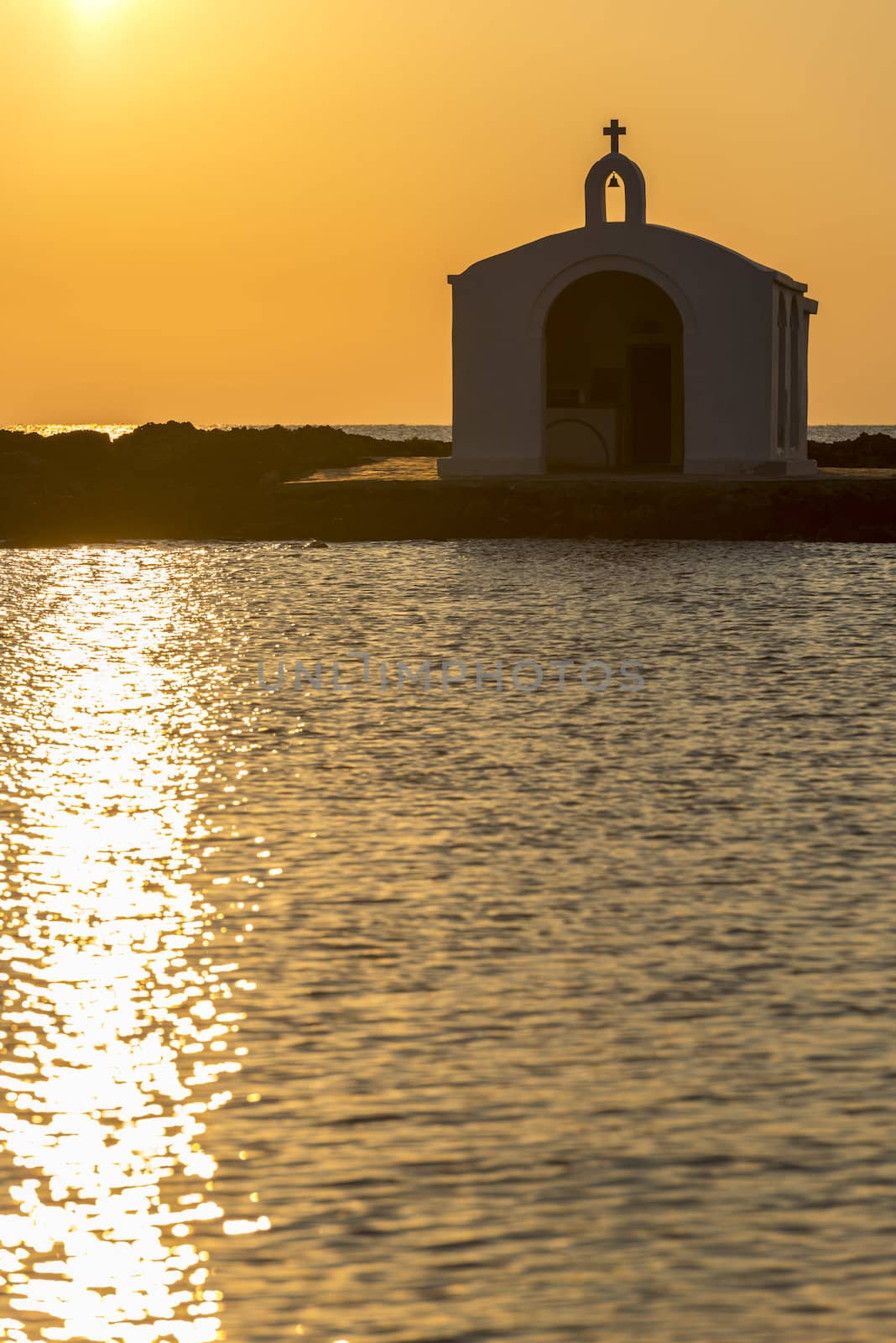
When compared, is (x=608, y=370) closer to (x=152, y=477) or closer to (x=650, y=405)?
(x=650, y=405)

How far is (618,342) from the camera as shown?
129 feet

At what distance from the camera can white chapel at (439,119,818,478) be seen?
1444 inches

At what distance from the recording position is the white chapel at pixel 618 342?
36.7 metres

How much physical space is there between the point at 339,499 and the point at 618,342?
671 cm

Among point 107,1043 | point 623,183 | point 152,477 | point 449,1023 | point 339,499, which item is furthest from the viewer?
point 152,477

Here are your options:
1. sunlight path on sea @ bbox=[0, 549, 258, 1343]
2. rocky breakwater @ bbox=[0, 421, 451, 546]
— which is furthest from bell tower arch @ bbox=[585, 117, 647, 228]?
sunlight path on sea @ bbox=[0, 549, 258, 1343]

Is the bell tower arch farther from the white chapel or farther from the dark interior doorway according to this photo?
the dark interior doorway

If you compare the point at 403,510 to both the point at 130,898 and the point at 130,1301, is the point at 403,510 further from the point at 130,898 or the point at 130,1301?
the point at 130,1301

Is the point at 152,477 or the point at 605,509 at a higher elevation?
the point at 152,477

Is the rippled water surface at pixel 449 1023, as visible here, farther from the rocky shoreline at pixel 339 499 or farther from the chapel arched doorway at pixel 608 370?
the chapel arched doorway at pixel 608 370

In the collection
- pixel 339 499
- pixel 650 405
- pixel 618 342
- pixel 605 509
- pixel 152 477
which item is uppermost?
pixel 618 342

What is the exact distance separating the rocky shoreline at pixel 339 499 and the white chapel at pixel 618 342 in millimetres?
925

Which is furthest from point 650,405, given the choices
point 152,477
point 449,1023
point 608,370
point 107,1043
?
point 107,1043

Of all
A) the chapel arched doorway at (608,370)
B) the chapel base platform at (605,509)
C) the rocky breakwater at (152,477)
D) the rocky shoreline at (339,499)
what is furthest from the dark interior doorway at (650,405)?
the rocky breakwater at (152,477)
